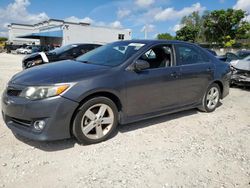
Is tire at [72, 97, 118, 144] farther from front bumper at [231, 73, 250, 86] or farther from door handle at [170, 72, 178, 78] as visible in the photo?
front bumper at [231, 73, 250, 86]

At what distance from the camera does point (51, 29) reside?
1738 inches

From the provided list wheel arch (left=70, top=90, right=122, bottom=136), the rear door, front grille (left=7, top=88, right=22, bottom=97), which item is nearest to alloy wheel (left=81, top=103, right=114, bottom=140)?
wheel arch (left=70, top=90, right=122, bottom=136)

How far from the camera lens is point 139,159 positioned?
3.19 m

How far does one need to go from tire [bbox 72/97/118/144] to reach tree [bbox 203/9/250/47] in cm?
4795

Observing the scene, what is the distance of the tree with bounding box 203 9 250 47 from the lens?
155 feet

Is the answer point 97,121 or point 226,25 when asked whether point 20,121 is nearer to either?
point 97,121

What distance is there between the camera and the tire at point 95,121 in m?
3.31

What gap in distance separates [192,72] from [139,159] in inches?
87.7

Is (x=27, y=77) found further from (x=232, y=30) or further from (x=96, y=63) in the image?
(x=232, y=30)

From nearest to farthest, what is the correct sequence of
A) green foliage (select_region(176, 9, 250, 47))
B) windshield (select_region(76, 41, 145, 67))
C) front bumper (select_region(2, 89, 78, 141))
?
front bumper (select_region(2, 89, 78, 141)) < windshield (select_region(76, 41, 145, 67)) < green foliage (select_region(176, 9, 250, 47))

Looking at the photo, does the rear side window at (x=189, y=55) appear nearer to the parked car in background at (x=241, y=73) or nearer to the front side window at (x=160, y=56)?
the front side window at (x=160, y=56)

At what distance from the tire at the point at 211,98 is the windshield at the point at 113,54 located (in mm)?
1993

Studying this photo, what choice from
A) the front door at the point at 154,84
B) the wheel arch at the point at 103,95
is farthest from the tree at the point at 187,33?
the wheel arch at the point at 103,95

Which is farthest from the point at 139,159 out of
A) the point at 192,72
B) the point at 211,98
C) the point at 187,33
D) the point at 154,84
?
the point at 187,33
